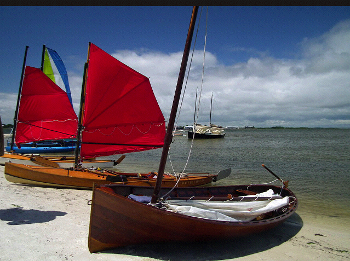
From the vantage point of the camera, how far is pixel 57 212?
8656 millimetres

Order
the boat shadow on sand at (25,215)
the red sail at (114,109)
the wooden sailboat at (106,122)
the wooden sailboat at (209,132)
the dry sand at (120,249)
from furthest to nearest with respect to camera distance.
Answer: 1. the wooden sailboat at (209,132)
2. the red sail at (114,109)
3. the wooden sailboat at (106,122)
4. the boat shadow on sand at (25,215)
5. the dry sand at (120,249)

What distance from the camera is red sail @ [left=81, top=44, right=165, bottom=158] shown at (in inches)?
508

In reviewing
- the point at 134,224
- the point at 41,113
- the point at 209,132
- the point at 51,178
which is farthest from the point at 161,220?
the point at 209,132

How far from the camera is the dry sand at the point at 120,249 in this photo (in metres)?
6.01

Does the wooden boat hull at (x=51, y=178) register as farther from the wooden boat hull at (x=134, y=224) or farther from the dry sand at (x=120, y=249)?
the wooden boat hull at (x=134, y=224)

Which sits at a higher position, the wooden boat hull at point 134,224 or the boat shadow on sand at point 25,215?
the wooden boat hull at point 134,224

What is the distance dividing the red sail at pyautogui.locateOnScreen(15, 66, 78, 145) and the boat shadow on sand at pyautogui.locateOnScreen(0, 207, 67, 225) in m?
10.3

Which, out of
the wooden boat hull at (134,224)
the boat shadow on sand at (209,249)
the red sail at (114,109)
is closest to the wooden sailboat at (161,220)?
the wooden boat hull at (134,224)

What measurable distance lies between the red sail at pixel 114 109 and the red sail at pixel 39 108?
6.01 m

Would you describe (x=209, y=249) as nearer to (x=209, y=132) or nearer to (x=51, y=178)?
(x=51, y=178)

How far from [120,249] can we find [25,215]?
3.69 metres

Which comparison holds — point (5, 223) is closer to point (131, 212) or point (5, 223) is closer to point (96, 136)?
point (131, 212)

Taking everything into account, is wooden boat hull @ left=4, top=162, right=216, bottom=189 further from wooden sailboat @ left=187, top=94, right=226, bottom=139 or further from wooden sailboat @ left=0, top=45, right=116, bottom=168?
wooden sailboat @ left=187, top=94, right=226, bottom=139

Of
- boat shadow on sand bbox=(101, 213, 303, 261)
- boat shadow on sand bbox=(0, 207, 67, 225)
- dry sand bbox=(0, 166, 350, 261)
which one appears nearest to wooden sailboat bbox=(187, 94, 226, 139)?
dry sand bbox=(0, 166, 350, 261)
